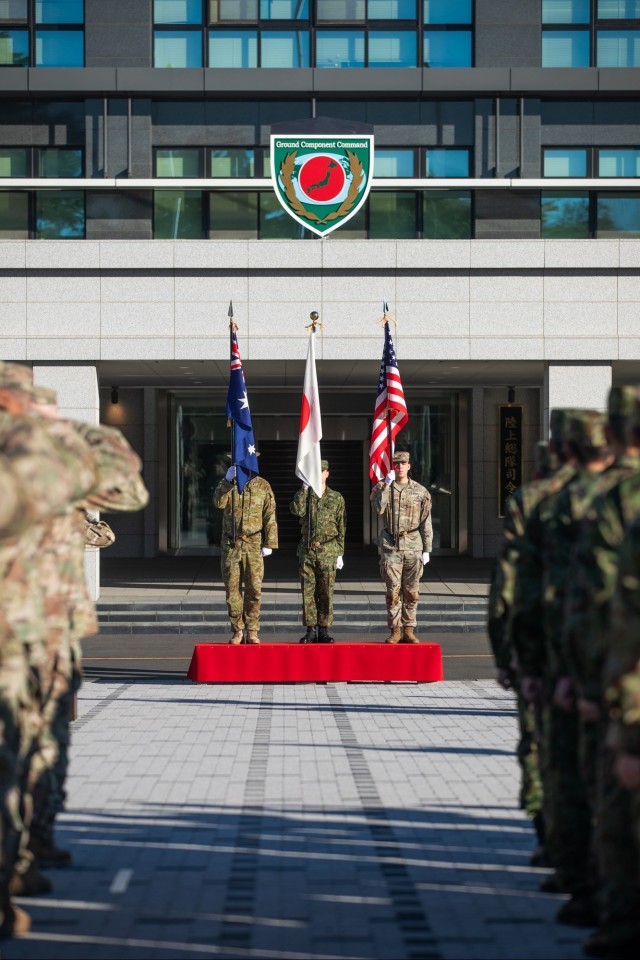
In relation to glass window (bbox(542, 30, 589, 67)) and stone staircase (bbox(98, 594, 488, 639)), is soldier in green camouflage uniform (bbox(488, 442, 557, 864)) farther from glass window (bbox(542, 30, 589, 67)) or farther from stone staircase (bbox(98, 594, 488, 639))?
glass window (bbox(542, 30, 589, 67))

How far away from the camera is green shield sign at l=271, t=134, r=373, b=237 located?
19250 mm

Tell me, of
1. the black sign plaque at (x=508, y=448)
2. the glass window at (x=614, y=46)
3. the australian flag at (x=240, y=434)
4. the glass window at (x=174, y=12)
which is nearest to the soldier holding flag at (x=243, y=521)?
the australian flag at (x=240, y=434)

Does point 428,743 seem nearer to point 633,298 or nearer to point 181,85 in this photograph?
point 633,298

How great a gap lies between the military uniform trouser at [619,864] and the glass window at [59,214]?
17302mm

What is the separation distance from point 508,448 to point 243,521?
1273 cm

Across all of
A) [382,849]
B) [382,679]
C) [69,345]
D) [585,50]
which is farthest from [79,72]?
[382,849]

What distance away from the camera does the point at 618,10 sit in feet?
69.5

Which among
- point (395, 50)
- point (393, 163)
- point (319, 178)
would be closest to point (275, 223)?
point (319, 178)

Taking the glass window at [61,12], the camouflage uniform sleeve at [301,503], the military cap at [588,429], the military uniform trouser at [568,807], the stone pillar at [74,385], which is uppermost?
the glass window at [61,12]

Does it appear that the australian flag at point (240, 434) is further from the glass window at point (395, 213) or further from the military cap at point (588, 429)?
the military cap at point (588, 429)

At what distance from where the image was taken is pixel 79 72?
67.6 feet

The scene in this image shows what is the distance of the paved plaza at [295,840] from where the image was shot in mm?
5196

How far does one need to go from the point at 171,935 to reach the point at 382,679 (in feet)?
24.3

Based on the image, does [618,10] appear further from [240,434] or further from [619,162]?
[240,434]
